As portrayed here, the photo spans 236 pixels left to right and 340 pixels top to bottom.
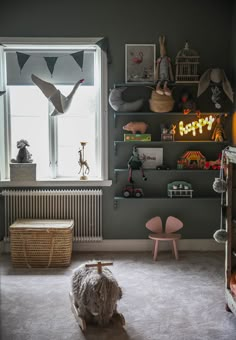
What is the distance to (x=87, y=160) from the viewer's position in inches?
176

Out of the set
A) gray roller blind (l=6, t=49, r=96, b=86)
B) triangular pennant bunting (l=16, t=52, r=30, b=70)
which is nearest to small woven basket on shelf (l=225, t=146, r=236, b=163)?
gray roller blind (l=6, t=49, r=96, b=86)

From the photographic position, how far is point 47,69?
433cm

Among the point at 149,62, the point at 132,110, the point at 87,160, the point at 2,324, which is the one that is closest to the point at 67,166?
the point at 87,160

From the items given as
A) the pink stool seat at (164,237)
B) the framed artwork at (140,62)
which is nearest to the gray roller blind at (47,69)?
the framed artwork at (140,62)

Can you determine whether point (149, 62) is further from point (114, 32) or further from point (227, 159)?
point (227, 159)

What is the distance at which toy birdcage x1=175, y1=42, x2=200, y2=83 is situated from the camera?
415 centimetres

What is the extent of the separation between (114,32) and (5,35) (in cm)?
110

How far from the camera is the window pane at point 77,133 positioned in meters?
4.42

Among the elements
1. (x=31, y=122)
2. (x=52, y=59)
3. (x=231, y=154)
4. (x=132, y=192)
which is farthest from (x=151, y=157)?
(x=231, y=154)

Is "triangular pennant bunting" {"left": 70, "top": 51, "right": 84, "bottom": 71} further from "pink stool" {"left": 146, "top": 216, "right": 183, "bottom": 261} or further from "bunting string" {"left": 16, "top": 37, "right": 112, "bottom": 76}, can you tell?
"pink stool" {"left": 146, "top": 216, "right": 183, "bottom": 261}

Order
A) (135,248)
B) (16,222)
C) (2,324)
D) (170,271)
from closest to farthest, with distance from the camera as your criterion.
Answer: (2,324) → (170,271) → (16,222) → (135,248)

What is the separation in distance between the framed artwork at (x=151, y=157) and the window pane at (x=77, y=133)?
1.70 ft

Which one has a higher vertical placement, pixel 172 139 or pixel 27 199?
pixel 172 139

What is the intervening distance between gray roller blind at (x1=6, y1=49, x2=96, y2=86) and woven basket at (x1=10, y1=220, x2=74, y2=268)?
153cm
